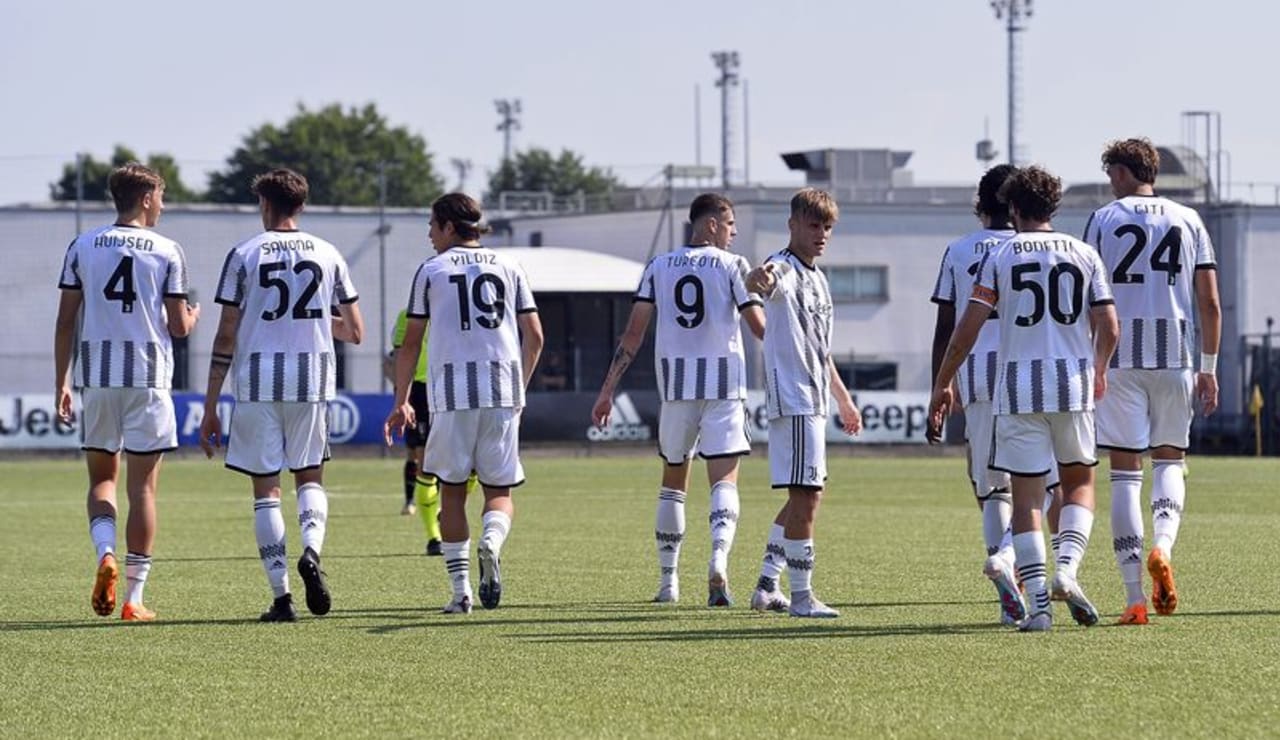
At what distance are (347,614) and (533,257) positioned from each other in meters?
51.1

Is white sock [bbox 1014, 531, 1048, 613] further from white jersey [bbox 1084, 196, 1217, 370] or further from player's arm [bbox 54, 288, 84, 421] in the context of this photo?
player's arm [bbox 54, 288, 84, 421]

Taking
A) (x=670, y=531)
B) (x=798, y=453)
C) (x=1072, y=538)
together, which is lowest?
(x=670, y=531)

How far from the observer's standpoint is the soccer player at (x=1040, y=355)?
1030cm

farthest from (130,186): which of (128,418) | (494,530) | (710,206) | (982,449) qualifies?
(982,449)

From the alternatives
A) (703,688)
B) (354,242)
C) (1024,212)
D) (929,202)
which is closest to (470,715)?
(703,688)

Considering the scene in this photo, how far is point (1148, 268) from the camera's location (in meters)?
11.2

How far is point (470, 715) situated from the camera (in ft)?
26.2

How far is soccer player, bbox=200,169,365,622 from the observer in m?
11.5

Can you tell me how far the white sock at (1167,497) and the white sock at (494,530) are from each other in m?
3.07

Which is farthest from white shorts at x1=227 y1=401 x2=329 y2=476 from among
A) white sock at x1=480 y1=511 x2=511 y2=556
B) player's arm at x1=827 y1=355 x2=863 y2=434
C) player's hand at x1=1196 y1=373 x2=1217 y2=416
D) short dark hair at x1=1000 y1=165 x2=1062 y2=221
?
player's hand at x1=1196 y1=373 x2=1217 y2=416

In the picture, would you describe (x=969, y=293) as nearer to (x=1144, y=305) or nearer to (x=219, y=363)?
(x=1144, y=305)

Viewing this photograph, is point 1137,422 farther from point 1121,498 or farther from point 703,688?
point 703,688

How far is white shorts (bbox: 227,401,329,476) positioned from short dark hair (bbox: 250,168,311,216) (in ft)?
3.05

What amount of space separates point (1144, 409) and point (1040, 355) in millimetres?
1154
